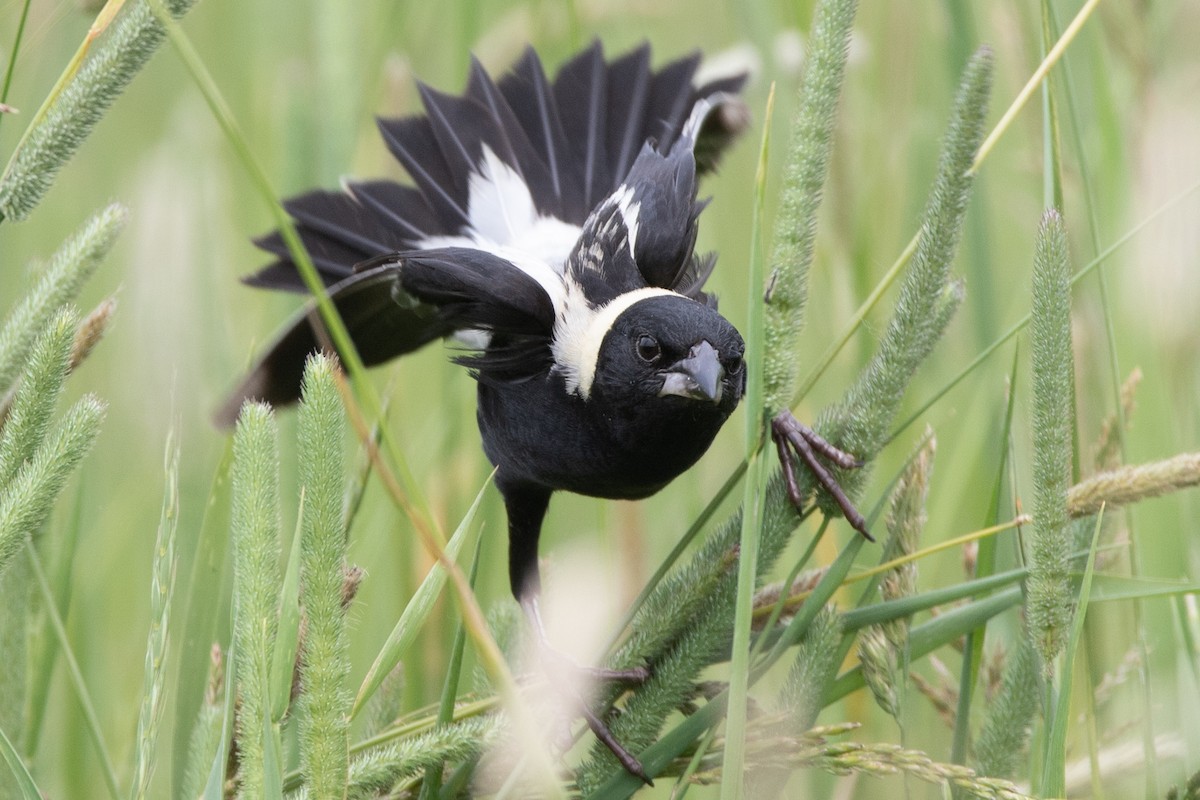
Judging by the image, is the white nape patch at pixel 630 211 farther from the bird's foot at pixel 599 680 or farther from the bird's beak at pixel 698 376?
the bird's foot at pixel 599 680

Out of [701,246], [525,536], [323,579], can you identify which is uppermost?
[701,246]

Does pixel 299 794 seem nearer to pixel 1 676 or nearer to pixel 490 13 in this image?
pixel 1 676

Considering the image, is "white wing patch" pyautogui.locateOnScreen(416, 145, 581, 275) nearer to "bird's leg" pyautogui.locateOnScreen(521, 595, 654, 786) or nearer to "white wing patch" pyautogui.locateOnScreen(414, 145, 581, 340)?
"white wing patch" pyautogui.locateOnScreen(414, 145, 581, 340)

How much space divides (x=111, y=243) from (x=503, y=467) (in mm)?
1285

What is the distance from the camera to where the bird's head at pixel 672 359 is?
1.68m

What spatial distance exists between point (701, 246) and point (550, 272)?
0.47m

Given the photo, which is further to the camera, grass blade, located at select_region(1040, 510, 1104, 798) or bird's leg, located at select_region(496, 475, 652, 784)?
bird's leg, located at select_region(496, 475, 652, 784)

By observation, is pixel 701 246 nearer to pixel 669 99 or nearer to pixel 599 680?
pixel 669 99

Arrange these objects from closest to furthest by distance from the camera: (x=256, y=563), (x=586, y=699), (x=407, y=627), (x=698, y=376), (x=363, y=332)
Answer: (x=256, y=563) < (x=407, y=627) < (x=586, y=699) < (x=698, y=376) < (x=363, y=332)

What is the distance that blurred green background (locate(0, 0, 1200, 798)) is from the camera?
168cm

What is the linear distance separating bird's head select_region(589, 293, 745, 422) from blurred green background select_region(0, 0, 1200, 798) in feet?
0.75

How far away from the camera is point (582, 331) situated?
1995 mm

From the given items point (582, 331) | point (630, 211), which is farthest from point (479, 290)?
point (630, 211)

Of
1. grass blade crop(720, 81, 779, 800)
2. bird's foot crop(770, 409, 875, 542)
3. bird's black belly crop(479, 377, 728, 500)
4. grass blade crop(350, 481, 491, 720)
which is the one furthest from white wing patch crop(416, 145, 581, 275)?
grass blade crop(350, 481, 491, 720)
